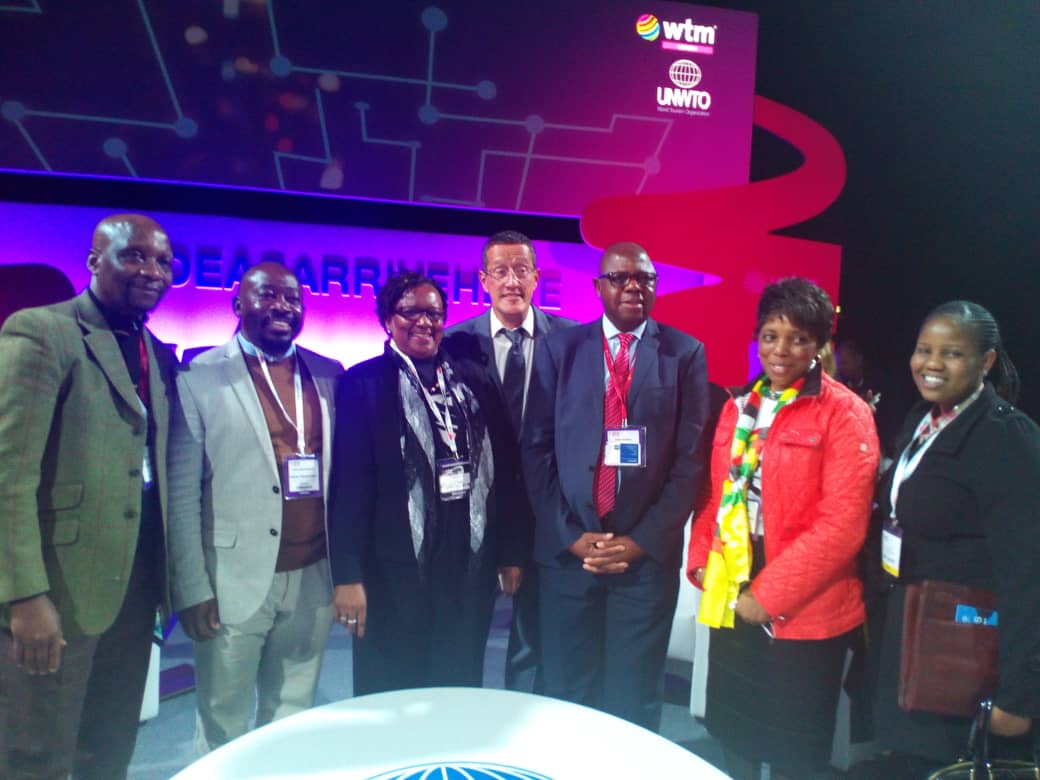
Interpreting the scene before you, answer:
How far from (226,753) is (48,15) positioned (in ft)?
14.7

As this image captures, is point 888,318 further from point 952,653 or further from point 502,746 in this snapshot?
point 502,746

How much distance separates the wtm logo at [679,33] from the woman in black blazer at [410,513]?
3.11 meters

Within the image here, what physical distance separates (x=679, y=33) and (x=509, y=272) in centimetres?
272

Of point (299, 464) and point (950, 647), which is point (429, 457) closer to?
point (299, 464)

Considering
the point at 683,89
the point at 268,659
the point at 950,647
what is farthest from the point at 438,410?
the point at 683,89

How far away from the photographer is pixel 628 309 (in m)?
2.27

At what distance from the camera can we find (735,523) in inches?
76.3

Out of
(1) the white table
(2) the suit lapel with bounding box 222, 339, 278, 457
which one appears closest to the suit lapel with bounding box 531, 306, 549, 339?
(2) the suit lapel with bounding box 222, 339, 278, 457

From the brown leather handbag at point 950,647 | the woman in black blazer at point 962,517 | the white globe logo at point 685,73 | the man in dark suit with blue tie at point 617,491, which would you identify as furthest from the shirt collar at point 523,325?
the white globe logo at point 685,73

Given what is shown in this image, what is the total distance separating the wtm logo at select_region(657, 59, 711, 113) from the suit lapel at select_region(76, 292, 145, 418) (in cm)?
373

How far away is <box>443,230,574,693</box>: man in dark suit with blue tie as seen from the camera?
2631 mm

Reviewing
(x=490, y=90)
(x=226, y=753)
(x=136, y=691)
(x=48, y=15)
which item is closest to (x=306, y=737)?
(x=226, y=753)

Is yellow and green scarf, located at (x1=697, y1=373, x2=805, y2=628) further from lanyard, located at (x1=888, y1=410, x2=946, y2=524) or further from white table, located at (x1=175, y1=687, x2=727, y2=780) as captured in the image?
white table, located at (x1=175, y1=687, x2=727, y2=780)

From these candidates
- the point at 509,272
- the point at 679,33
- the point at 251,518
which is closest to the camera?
the point at 251,518
